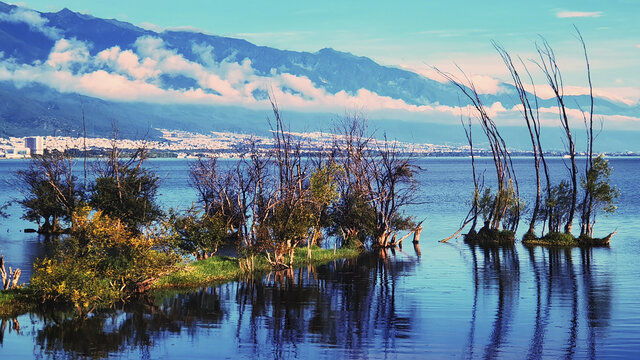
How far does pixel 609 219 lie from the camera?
3605 inches

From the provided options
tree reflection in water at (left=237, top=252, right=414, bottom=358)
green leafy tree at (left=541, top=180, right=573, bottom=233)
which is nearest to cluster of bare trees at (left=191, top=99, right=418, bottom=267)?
tree reflection in water at (left=237, top=252, right=414, bottom=358)

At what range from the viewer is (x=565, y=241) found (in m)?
62.4

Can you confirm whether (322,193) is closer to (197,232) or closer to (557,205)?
(197,232)

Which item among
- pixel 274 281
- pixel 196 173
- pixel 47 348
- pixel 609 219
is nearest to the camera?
pixel 47 348

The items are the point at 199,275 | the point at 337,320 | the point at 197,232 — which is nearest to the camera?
the point at 337,320

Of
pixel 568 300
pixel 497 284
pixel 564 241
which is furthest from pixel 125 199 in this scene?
Result: pixel 568 300

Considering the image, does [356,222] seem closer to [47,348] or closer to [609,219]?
[47,348]

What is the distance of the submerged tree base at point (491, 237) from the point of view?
64.9 metres

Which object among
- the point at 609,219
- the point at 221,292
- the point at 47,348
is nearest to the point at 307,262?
the point at 221,292

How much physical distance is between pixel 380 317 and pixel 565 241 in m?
31.6

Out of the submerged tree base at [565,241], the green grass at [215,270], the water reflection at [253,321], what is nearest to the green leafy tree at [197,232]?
the green grass at [215,270]

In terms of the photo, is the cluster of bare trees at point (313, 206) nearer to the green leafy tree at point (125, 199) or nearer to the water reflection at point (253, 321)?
the water reflection at point (253, 321)

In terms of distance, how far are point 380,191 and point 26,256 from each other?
2850 centimetres

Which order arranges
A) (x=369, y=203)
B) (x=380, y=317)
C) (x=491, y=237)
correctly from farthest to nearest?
(x=491, y=237) → (x=369, y=203) → (x=380, y=317)
